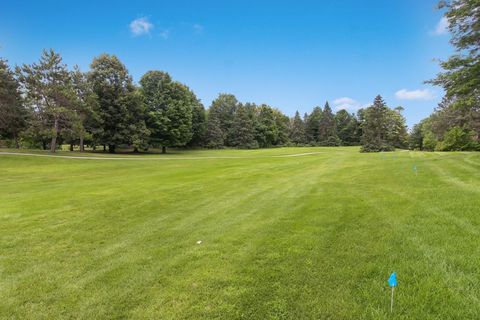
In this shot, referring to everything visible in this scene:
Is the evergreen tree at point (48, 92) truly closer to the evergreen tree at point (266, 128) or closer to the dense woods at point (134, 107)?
the dense woods at point (134, 107)

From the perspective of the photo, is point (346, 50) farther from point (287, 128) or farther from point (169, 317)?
point (287, 128)

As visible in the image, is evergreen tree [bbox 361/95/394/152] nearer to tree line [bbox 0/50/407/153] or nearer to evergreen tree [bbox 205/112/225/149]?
tree line [bbox 0/50/407/153]

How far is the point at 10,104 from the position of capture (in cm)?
3008

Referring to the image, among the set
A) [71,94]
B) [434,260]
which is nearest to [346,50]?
[434,260]

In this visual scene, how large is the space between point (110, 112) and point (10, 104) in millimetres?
10304

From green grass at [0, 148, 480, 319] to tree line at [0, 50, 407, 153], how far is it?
82.8ft

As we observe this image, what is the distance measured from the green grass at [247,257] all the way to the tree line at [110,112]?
25.2 metres

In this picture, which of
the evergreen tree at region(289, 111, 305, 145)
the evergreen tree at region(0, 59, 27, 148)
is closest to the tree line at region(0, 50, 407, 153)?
the evergreen tree at region(0, 59, 27, 148)

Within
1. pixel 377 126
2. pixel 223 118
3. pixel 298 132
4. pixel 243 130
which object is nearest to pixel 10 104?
pixel 223 118

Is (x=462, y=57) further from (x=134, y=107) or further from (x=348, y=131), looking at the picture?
(x=348, y=131)

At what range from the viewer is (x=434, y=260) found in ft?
10.9

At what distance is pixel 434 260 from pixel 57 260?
16.8 ft

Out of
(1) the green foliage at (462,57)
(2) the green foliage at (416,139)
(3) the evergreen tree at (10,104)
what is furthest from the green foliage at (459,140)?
(3) the evergreen tree at (10,104)

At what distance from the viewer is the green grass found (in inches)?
105
